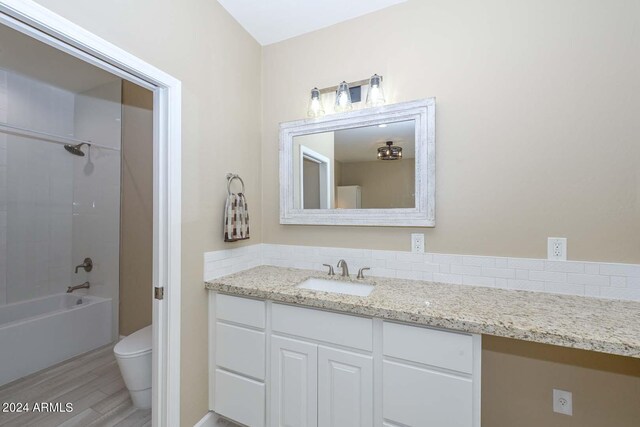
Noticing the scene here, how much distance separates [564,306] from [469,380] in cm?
59

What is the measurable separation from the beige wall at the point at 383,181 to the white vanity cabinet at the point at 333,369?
2.62 feet

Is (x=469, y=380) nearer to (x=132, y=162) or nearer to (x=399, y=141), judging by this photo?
(x=399, y=141)

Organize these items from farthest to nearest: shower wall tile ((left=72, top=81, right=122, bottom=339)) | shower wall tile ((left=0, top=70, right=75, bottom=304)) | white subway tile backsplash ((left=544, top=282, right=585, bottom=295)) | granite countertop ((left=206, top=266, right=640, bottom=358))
→ shower wall tile ((left=72, top=81, right=122, bottom=339)) → shower wall tile ((left=0, top=70, right=75, bottom=304)) → white subway tile backsplash ((left=544, top=282, right=585, bottom=295)) → granite countertop ((left=206, top=266, right=640, bottom=358))

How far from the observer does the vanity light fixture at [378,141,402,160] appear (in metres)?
1.75

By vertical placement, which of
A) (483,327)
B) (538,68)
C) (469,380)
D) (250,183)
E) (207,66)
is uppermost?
(207,66)

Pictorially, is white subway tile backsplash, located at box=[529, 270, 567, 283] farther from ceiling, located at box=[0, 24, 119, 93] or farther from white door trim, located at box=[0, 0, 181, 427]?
ceiling, located at box=[0, 24, 119, 93]

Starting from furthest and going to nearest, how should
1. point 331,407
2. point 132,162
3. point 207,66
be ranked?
A: point 132,162, point 207,66, point 331,407

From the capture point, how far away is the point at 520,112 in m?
1.48

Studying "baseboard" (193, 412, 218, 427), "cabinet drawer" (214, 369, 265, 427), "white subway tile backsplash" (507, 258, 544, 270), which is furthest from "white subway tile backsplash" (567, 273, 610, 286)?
"baseboard" (193, 412, 218, 427)

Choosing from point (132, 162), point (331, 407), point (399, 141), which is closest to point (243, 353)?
point (331, 407)

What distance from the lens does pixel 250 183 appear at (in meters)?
2.06

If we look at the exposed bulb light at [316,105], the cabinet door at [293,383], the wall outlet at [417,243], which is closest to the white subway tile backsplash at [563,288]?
the wall outlet at [417,243]

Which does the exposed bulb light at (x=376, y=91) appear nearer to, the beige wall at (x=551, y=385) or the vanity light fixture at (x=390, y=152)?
the vanity light fixture at (x=390, y=152)

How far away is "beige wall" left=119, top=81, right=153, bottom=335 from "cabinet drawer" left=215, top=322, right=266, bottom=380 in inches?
52.2
